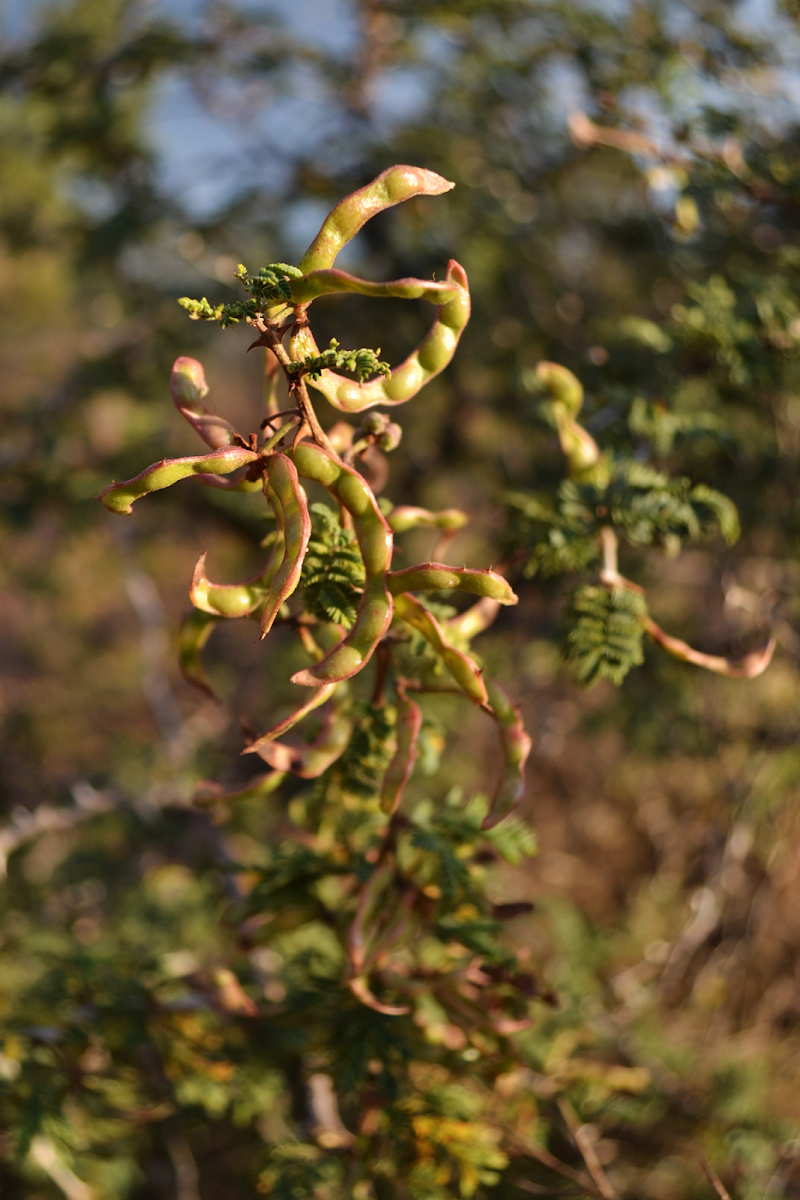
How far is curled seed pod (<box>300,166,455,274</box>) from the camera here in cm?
85

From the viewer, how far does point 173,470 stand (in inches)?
33.7

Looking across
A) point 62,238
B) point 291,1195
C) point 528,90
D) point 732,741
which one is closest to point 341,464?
point 291,1195

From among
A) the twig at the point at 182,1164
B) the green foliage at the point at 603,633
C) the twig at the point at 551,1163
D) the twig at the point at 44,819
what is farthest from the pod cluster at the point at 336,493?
the twig at the point at 182,1164

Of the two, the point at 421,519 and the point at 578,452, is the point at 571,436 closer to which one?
the point at 578,452

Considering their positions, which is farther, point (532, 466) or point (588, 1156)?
point (532, 466)

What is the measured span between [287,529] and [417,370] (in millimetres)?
293

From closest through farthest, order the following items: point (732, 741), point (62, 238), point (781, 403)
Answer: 1. point (781, 403)
2. point (732, 741)
3. point (62, 238)

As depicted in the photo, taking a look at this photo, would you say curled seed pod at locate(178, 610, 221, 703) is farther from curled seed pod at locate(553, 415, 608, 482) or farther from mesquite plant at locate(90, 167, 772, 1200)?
curled seed pod at locate(553, 415, 608, 482)

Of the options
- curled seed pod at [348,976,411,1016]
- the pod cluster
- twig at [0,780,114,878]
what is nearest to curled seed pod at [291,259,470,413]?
the pod cluster

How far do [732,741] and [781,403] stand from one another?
1123 mm

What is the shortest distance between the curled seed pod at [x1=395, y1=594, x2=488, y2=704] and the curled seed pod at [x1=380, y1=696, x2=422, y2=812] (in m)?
0.11

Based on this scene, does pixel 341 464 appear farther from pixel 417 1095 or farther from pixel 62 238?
pixel 62 238

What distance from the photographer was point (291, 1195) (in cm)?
145

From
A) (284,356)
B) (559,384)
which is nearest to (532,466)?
(559,384)
